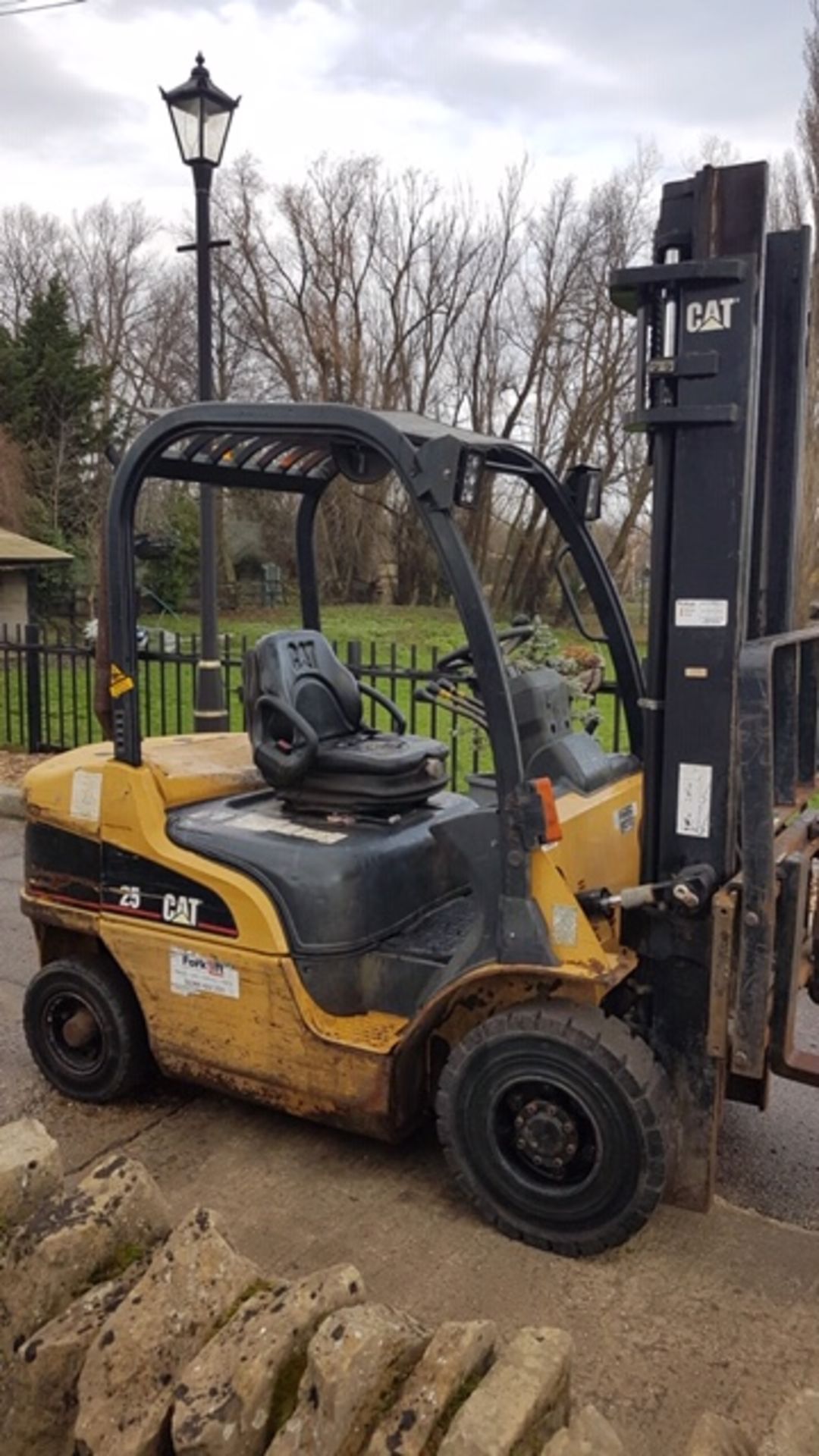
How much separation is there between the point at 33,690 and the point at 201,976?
7368 millimetres

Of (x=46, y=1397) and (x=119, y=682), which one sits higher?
(x=119, y=682)

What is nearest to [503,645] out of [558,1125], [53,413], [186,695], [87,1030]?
[558,1125]

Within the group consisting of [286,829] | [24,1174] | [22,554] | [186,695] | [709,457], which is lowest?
[186,695]

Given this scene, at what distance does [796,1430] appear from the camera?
1817 mm

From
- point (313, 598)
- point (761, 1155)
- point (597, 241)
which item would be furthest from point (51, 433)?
point (761, 1155)

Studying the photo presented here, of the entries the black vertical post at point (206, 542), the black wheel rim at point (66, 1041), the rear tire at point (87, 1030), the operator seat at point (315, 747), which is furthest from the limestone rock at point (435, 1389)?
the black vertical post at point (206, 542)

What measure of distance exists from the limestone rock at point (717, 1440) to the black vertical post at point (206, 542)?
740 cm

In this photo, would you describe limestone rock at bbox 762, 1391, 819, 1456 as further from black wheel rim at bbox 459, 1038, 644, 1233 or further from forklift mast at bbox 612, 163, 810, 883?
forklift mast at bbox 612, 163, 810, 883

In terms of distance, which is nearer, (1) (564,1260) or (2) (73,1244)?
(2) (73,1244)

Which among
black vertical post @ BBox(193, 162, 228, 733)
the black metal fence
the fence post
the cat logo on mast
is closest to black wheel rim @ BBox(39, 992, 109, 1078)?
the cat logo on mast

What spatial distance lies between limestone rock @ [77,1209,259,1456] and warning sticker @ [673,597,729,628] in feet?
6.51

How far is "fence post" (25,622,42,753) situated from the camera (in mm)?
10295

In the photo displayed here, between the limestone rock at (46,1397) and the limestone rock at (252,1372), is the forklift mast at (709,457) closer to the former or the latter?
the limestone rock at (252,1372)

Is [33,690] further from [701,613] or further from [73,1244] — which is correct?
[73,1244]
